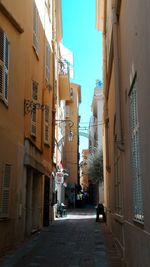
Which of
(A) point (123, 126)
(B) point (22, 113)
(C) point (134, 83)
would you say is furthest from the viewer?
(B) point (22, 113)

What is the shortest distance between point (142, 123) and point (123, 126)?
390cm

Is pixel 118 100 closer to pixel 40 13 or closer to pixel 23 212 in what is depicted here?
pixel 23 212

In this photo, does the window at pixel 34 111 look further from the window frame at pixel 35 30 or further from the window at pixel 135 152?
the window at pixel 135 152

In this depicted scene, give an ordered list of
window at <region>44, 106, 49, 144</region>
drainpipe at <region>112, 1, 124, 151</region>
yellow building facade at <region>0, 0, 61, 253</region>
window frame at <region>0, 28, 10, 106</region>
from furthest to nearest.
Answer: window at <region>44, 106, 49, 144</region>, yellow building facade at <region>0, 0, 61, 253</region>, window frame at <region>0, 28, 10, 106</region>, drainpipe at <region>112, 1, 124, 151</region>

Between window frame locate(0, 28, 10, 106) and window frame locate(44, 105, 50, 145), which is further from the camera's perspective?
window frame locate(44, 105, 50, 145)

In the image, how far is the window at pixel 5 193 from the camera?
1297 cm

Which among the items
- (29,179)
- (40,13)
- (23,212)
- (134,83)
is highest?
(40,13)

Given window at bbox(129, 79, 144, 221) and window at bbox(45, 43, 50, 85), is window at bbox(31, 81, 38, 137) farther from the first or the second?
window at bbox(129, 79, 144, 221)

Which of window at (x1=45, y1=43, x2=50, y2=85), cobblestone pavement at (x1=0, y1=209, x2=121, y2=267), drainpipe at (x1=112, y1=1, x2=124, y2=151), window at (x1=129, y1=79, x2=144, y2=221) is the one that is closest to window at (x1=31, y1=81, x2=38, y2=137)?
window at (x1=45, y1=43, x2=50, y2=85)

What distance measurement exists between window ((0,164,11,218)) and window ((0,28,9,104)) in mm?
2042

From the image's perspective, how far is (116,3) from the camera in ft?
38.6

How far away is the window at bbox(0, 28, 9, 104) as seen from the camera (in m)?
12.9

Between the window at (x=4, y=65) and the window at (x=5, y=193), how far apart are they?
6.70ft

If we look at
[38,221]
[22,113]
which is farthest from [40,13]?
[38,221]
